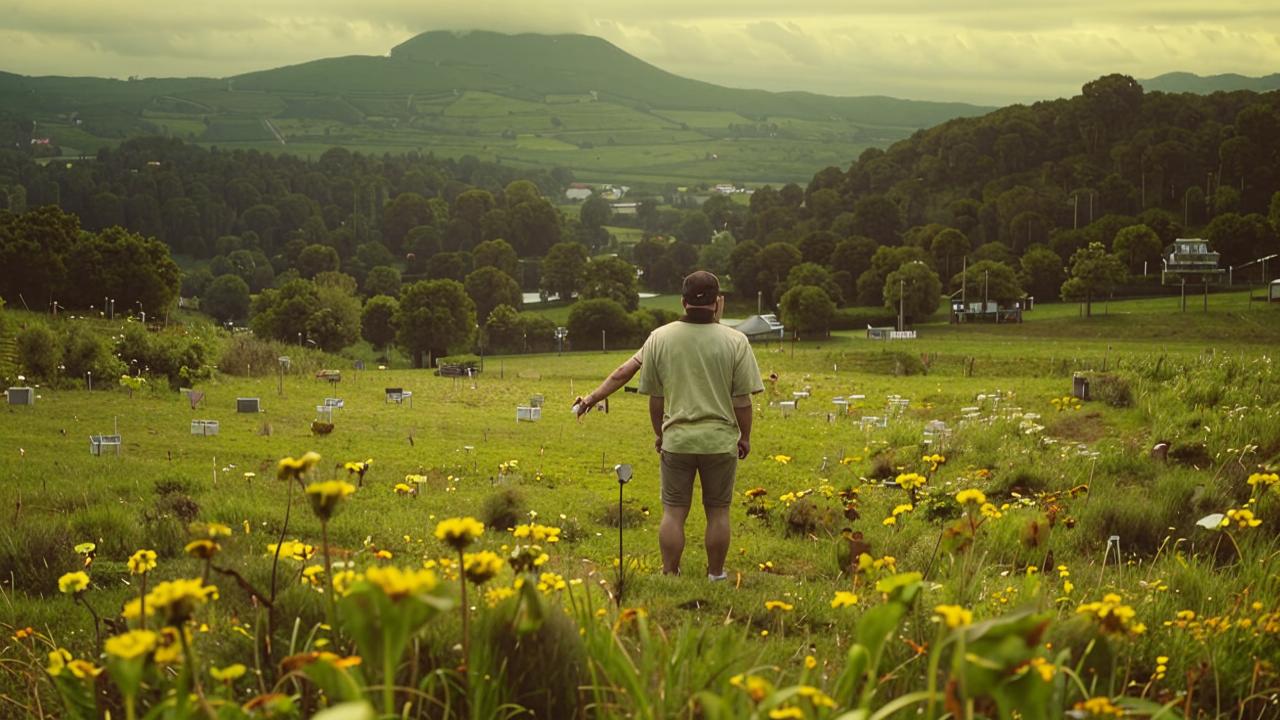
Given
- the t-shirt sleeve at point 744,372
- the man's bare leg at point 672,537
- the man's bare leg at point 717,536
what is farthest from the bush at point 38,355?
the t-shirt sleeve at point 744,372

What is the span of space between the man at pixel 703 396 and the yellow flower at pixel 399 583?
4.99m

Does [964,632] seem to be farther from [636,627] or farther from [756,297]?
[756,297]

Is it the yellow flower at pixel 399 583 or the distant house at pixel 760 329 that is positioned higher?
the yellow flower at pixel 399 583

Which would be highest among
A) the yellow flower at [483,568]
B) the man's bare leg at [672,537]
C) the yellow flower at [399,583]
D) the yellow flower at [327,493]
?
the yellow flower at [327,493]

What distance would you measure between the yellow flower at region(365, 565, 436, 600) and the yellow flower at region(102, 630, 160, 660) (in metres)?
0.54

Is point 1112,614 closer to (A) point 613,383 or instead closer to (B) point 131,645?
(B) point 131,645

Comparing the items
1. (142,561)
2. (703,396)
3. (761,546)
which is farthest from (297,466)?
(761,546)

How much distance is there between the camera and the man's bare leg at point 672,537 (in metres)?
8.05

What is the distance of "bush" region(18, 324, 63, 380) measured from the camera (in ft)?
90.3

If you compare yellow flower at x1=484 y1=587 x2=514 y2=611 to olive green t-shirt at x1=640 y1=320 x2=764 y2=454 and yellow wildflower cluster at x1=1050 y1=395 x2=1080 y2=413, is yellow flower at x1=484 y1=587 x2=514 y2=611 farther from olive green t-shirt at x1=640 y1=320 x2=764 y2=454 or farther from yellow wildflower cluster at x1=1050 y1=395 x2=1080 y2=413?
yellow wildflower cluster at x1=1050 y1=395 x2=1080 y2=413

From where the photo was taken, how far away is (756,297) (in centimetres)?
10144

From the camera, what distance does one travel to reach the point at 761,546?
A: 10672 mm

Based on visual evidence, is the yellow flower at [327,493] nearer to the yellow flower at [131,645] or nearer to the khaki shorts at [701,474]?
the yellow flower at [131,645]

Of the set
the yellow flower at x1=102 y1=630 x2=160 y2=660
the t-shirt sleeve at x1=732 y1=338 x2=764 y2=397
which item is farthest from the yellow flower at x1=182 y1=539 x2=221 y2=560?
the t-shirt sleeve at x1=732 y1=338 x2=764 y2=397
